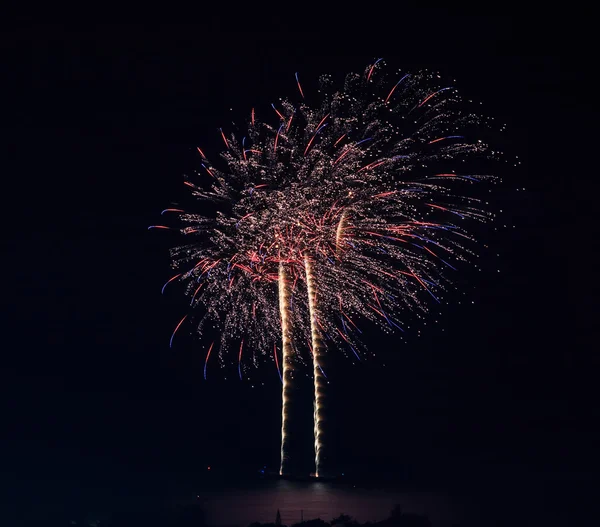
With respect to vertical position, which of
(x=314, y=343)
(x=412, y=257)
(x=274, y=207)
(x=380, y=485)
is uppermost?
(x=274, y=207)

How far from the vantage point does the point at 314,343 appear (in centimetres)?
2639

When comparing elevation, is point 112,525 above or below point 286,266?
below

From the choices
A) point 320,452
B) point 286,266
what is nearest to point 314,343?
point 286,266

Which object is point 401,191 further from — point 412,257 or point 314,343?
point 314,343

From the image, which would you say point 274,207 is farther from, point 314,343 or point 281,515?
point 281,515

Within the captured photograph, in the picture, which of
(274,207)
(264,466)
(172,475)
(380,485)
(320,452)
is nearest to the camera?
(274,207)

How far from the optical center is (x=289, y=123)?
23547 mm

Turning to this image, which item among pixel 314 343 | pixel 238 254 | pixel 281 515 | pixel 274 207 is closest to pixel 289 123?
pixel 274 207

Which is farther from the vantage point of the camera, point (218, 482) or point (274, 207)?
point (218, 482)

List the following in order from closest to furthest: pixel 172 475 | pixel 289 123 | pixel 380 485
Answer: pixel 289 123
pixel 380 485
pixel 172 475

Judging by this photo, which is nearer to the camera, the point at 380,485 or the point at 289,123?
the point at 289,123

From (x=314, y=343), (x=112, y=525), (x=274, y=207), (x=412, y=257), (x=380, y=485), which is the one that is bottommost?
(x=112, y=525)

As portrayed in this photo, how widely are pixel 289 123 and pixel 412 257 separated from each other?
567cm

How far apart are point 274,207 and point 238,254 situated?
2208 millimetres
